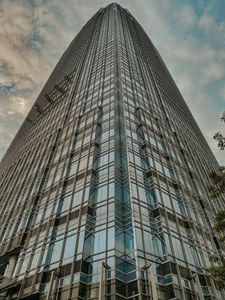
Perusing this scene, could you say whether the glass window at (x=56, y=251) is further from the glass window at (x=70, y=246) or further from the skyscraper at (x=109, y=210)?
the glass window at (x=70, y=246)

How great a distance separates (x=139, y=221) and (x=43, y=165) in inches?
751

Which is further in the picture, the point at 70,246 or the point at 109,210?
the point at 109,210

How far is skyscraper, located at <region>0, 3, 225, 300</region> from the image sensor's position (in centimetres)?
2084

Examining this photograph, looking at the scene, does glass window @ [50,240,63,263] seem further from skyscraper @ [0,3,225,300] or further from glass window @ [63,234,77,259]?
glass window @ [63,234,77,259]

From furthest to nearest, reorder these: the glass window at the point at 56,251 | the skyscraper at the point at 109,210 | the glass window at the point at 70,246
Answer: the glass window at the point at 56,251 < the glass window at the point at 70,246 < the skyscraper at the point at 109,210

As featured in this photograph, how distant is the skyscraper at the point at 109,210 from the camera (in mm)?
20844

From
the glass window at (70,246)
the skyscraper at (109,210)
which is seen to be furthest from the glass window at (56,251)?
the glass window at (70,246)

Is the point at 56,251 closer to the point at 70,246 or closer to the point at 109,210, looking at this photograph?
the point at 70,246

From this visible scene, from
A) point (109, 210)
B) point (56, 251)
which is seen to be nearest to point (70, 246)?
point (56, 251)

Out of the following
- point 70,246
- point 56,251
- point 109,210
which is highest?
point 109,210

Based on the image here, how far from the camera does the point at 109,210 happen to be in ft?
80.6

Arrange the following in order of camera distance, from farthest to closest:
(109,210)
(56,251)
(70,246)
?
(109,210), (56,251), (70,246)

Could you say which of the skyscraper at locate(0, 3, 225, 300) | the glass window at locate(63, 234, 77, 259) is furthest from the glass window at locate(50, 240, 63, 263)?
the glass window at locate(63, 234, 77, 259)

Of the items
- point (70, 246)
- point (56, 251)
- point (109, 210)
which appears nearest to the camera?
point (70, 246)
